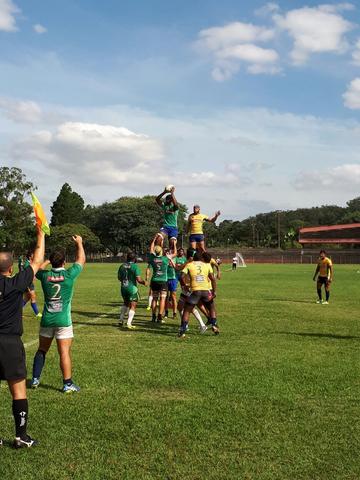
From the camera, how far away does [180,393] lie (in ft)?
23.3

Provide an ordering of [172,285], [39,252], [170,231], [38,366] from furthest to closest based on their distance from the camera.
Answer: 1. [170,231]
2. [172,285]
3. [38,366]
4. [39,252]

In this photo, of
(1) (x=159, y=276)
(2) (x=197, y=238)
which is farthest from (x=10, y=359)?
(2) (x=197, y=238)

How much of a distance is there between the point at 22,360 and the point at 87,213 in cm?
12134

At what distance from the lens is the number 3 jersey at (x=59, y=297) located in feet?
24.1

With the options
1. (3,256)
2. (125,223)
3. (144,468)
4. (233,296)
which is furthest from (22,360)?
(125,223)

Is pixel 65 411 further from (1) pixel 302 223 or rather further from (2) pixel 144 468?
(1) pixel 302 223

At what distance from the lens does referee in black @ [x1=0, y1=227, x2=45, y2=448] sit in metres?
5.24

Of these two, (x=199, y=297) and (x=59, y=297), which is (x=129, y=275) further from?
(x=59, y=297)

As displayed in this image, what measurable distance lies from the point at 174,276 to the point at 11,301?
10.7 metres

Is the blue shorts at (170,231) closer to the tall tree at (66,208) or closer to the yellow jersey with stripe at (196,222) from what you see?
the yellow jersey with stripe at (196,222)

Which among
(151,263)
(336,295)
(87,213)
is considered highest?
(87,213)

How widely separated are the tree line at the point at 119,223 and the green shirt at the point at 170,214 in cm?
3080

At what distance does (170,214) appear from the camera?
1609 cm

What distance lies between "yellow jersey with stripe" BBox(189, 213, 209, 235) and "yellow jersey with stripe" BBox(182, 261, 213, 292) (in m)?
4.07
